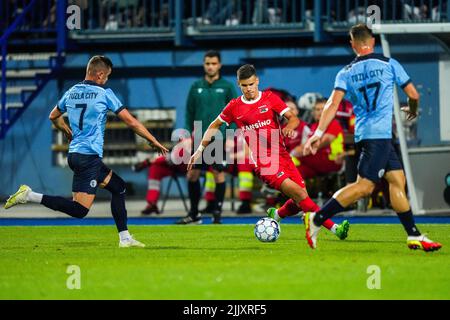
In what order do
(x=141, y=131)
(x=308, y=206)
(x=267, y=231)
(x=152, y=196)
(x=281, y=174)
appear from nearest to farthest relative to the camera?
(x=141, y=131) < (x=267, y=231) < (x=308, y=206) < (x=281, y=174) < (x=152, y=196)

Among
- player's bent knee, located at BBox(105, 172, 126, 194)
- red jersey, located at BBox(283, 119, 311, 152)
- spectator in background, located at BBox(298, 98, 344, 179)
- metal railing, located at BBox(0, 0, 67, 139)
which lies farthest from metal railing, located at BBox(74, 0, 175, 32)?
player's bent knee, located at BBox(105, 172, 126, 194)

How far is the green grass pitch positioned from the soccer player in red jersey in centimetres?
65

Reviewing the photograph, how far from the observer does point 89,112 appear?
1246 cm

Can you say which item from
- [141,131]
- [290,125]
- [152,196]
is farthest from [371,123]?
[152,196]

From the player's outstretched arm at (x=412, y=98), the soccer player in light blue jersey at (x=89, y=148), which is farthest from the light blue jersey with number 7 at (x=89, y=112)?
the player's outstretched arm at (x=412, y=98)

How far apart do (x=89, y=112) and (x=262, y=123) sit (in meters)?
2.23

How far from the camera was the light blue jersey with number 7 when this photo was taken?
12406mm

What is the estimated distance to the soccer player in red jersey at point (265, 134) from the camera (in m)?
13.4

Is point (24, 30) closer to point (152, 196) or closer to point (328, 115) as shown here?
point (152, 196)

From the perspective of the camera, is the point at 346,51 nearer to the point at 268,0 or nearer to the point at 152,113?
the point at 268,0

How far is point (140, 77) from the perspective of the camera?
80.3ft

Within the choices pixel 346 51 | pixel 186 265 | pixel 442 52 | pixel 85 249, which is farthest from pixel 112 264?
pixel 346 51

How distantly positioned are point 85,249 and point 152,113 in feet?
39.7
